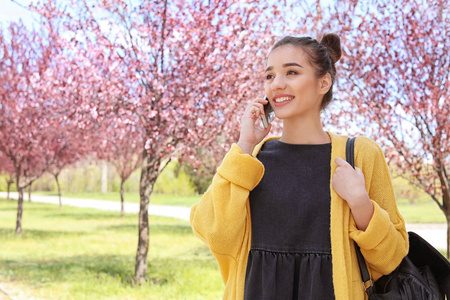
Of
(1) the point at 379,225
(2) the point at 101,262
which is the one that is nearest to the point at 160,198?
(2) the point at 101,262

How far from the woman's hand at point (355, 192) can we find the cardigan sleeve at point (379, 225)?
4 cm

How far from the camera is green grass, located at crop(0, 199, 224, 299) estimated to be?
7098 mm

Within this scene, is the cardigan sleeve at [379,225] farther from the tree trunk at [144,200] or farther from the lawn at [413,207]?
the lawn at [413,207]

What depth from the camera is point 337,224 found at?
1.81 meters

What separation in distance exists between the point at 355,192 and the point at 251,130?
1.63ft

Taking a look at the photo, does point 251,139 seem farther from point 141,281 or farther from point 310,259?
point 141,281

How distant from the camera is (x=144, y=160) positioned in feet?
22.6

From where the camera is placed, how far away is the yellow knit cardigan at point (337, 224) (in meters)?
1.78

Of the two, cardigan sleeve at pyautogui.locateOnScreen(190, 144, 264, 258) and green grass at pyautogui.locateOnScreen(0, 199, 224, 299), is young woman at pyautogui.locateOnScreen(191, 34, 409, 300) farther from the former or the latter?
green grass at pyautogui.locateOnScreen(0, 199, 224, 299)

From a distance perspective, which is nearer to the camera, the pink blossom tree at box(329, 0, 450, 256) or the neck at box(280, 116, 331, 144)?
the neck at box(280, 116, 331, 144)

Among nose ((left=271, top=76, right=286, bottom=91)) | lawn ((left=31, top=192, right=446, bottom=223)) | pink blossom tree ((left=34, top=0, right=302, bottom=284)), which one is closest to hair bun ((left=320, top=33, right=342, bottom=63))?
nose ((left=271, top=76, right=286, bottom=91))

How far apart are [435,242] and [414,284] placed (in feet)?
34.4

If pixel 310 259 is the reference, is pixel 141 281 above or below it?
below

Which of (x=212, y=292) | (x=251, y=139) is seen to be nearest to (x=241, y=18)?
(x=212, y=292)
